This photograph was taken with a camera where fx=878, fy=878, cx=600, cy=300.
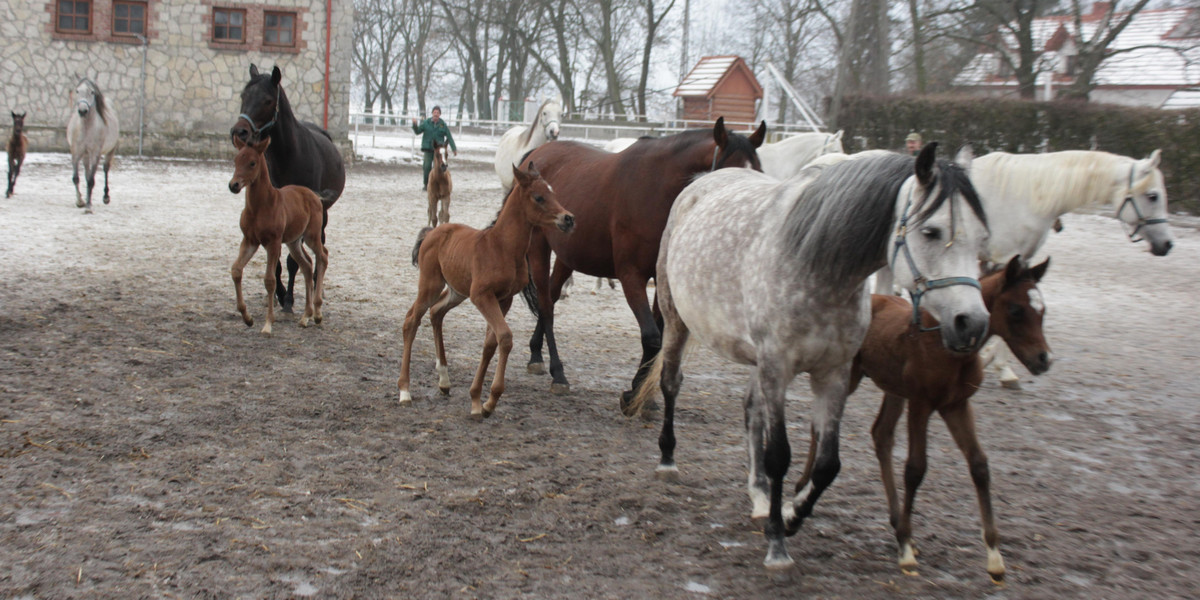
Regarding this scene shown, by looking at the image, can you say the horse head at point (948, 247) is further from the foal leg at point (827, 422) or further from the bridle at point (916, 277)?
the foal leg at point (827, 422)

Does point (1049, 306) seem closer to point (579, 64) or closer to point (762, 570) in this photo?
point (762, 570)

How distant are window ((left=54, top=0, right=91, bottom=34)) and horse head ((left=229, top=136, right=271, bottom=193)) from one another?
66.9ft

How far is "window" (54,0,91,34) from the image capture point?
23.4 metres

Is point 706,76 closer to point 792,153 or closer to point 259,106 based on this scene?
point 792,153

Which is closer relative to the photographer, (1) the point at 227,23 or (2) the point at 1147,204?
(2) the point at 1147,204

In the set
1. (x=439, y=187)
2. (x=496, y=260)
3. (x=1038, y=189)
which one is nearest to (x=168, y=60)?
(x=439, y=187)

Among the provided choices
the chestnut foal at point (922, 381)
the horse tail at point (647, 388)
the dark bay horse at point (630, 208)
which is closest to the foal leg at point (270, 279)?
the dark bay horse at point (630, 208)

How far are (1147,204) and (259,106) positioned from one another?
775 cm

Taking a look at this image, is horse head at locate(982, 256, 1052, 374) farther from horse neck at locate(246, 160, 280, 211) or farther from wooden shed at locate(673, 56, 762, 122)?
wooden shed at locate(673, 56, 762, 122)

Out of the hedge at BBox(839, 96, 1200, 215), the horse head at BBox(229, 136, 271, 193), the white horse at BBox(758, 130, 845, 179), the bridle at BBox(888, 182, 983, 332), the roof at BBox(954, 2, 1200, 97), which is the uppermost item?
the roof at BBox(954, 2, 1200, 97)

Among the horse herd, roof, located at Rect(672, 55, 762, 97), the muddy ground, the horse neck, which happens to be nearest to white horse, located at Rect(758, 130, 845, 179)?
the muddy ground

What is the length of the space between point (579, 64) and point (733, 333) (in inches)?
2193

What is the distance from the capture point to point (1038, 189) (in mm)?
6910

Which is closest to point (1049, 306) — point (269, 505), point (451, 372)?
point (451, 372)
